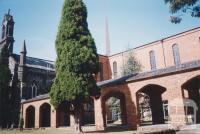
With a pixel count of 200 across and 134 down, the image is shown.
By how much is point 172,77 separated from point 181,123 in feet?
11.3

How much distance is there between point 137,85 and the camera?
19312 millimetres

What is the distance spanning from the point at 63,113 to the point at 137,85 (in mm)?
13831

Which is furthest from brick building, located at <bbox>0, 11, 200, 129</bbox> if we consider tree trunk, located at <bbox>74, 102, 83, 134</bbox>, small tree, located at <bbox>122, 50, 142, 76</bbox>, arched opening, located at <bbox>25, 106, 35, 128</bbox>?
small tree, located at <bbox>122, 50, 142, 76</bbox>

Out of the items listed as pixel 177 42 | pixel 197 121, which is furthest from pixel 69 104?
pixel 177 42

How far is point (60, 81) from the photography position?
18.9m

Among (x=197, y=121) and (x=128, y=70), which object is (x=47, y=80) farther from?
(x=197, y=121)

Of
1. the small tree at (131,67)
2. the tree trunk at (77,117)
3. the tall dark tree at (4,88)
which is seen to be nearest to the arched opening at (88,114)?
the small tree at (131,67)

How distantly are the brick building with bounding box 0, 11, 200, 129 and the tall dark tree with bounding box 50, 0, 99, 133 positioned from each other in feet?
3.81

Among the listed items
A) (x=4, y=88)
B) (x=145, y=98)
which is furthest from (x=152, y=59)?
(x=4, y=88)

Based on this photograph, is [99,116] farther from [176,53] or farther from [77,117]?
[176,53]

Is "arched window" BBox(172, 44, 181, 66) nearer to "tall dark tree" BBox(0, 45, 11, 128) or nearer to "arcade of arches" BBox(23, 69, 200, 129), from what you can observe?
"arcade of arches" BBox(23, 69, 200, 129)

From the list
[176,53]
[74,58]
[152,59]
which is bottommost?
[74,58]

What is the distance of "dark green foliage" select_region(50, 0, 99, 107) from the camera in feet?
59.1

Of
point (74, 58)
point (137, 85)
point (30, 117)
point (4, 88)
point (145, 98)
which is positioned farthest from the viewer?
point (4, 88)
